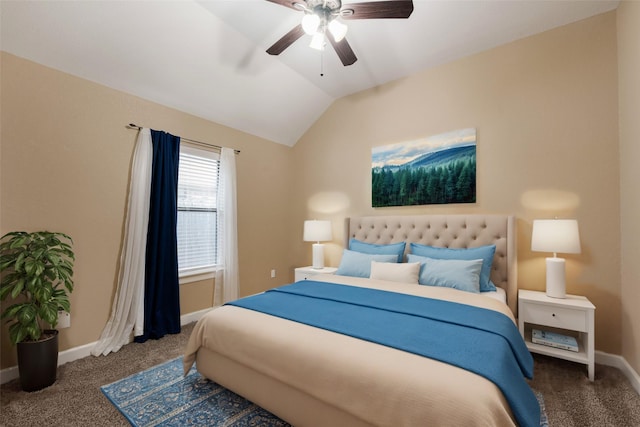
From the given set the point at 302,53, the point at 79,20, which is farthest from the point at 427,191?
the point at 79,20

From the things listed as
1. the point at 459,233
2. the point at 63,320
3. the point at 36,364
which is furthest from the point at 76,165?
the point at 459,233

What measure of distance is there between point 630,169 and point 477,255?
132cm

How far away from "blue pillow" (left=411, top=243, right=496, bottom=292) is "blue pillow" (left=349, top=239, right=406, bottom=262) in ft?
0.80

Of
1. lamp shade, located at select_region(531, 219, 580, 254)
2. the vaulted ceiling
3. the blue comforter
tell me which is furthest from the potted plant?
lamp shade, located at select_region(531, 219, 580, 254)

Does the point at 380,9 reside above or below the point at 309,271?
above

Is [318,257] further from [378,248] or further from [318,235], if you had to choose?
[378,248]

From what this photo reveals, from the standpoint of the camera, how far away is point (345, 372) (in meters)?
1.37

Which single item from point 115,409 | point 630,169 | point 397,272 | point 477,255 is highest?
point 630,169

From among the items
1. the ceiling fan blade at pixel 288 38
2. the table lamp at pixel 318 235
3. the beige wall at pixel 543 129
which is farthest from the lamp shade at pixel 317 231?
the ceiling fan blade at pixel 288 38

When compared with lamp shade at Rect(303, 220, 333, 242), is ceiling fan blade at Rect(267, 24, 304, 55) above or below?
above

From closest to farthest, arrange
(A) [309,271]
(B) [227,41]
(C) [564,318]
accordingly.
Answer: (C) [564,318] < (B) [227,41] < (A) [309,271]

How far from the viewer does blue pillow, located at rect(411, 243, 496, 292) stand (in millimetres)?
2668

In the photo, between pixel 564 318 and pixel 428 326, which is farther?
pixel 564 318

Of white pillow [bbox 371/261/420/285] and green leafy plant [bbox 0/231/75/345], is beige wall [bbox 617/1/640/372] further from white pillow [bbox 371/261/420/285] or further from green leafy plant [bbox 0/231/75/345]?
green leafy plant [bbox 0/231/75/345]
